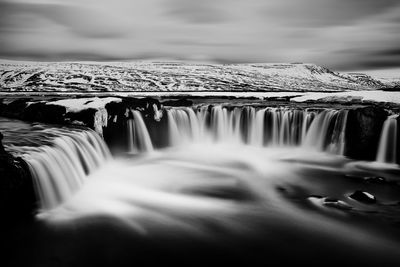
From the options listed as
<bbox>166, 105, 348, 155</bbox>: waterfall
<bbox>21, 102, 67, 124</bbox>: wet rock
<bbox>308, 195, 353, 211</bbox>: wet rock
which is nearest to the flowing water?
<bbox>308, 195, 353, 211</bbox>: wet rock

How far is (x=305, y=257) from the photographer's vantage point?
6199 mm

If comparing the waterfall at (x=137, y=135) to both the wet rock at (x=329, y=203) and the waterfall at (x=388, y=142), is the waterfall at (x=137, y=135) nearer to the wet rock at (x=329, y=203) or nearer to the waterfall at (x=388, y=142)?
the wet rock at (x=329, y=203)

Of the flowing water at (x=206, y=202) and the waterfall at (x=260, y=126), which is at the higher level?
the waterfall at (x=260, y=126)

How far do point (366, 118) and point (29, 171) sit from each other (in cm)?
1269

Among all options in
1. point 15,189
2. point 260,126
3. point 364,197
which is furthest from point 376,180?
point 15,189

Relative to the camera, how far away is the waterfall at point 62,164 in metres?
7.77

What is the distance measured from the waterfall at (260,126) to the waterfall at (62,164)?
635 cm

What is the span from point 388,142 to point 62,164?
40.0 feet

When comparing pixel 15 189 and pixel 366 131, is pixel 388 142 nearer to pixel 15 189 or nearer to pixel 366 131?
pixel 366 131

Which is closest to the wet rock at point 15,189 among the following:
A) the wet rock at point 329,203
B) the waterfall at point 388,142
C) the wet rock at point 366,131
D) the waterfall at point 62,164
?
the waterfall at point 62,164

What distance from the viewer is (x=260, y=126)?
58.6ft

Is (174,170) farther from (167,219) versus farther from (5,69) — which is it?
(5,69)

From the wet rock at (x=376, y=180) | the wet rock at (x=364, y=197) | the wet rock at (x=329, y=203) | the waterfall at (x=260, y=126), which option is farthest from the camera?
the waterfall at (x=260, y=126)

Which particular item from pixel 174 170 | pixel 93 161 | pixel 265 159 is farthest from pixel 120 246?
pixel 265 159
